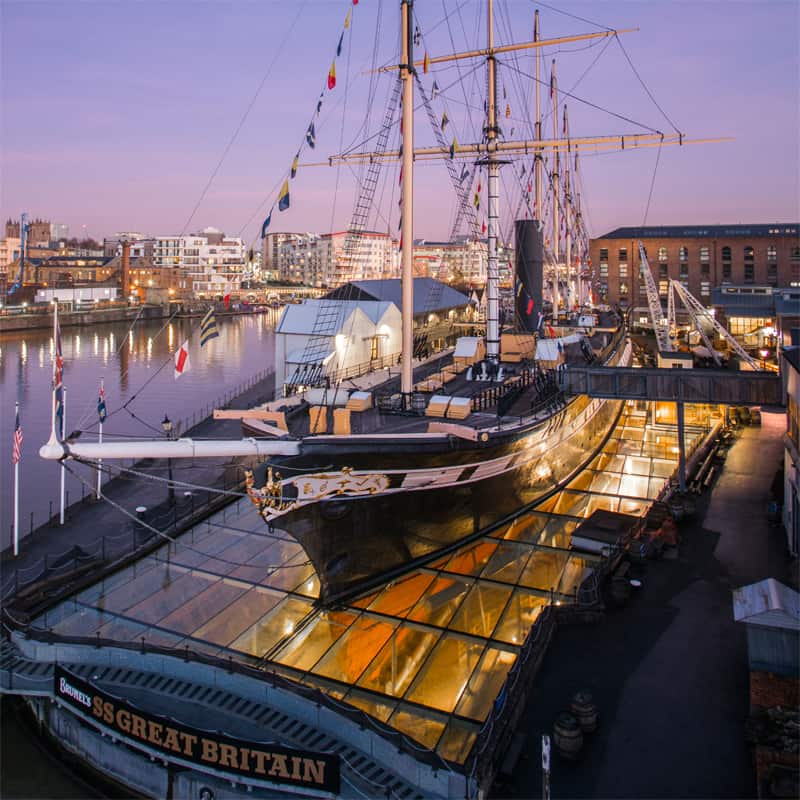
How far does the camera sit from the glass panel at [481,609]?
36.5ft

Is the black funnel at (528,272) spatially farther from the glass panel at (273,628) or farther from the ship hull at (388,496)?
the glass panel at (273,628)

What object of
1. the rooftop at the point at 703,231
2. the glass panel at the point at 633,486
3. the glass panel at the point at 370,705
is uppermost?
the rooftop at the point at 703,231

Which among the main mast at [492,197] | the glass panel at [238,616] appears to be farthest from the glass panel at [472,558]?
the main mast at [492,197]

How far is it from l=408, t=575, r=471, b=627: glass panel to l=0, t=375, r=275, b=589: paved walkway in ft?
14.4

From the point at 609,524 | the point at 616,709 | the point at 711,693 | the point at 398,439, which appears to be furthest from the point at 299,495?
the point at 609,524

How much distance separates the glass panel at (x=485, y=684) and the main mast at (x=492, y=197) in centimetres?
1030

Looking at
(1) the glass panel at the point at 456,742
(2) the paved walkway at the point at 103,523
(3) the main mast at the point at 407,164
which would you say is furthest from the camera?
(2) the paved walkway at the point at 103,523

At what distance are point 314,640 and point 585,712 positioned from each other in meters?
4.92

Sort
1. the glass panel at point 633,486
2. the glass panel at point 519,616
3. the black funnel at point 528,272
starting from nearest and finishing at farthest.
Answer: the glass panel at point 519,616, the glass panel at point 633,486, the black funnel at point 528,272

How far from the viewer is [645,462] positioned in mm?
20984

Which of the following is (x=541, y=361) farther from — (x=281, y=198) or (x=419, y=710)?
(x=419, y=710)

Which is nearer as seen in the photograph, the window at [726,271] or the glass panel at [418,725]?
the glass panel at [418,725]

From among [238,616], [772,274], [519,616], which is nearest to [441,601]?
[519,616]

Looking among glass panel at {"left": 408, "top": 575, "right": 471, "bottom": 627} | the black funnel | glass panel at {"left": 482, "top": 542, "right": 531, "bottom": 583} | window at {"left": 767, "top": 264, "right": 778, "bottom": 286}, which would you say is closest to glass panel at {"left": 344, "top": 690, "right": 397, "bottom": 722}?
glass panel at {"left": 408, "top": 575, "right": 471, "bottom": 627}
